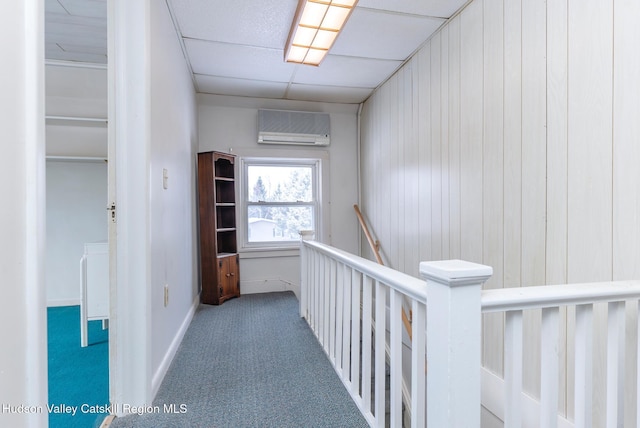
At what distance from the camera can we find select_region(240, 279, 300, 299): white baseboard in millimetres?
3744

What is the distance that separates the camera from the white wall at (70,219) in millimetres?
3238

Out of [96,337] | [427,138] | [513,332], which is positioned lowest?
[96,337]

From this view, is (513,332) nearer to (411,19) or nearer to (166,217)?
(166,217)

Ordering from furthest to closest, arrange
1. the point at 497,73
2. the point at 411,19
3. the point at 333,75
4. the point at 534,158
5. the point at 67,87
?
1. the point at 333,75
2. the point at 67,87
3. the point at 411,19
4. the point at 497,73
5. the point at 534,158

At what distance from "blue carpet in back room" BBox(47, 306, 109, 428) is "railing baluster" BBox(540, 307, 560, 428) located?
1792 mm

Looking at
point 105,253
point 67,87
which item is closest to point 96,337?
point 105,253

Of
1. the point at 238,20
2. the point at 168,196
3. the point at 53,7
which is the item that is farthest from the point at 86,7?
the point at 168,196

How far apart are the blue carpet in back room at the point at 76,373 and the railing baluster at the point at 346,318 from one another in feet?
3.95

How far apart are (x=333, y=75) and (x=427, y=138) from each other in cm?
123

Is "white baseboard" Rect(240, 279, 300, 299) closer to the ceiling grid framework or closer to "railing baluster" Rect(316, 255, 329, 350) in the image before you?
"railing baluster" Rect(316, 255, 329, 350)

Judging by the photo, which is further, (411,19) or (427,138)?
(427,138)

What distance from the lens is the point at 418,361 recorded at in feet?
3.12

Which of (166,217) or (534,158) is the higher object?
(534,158)

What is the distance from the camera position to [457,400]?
2.43 feet
